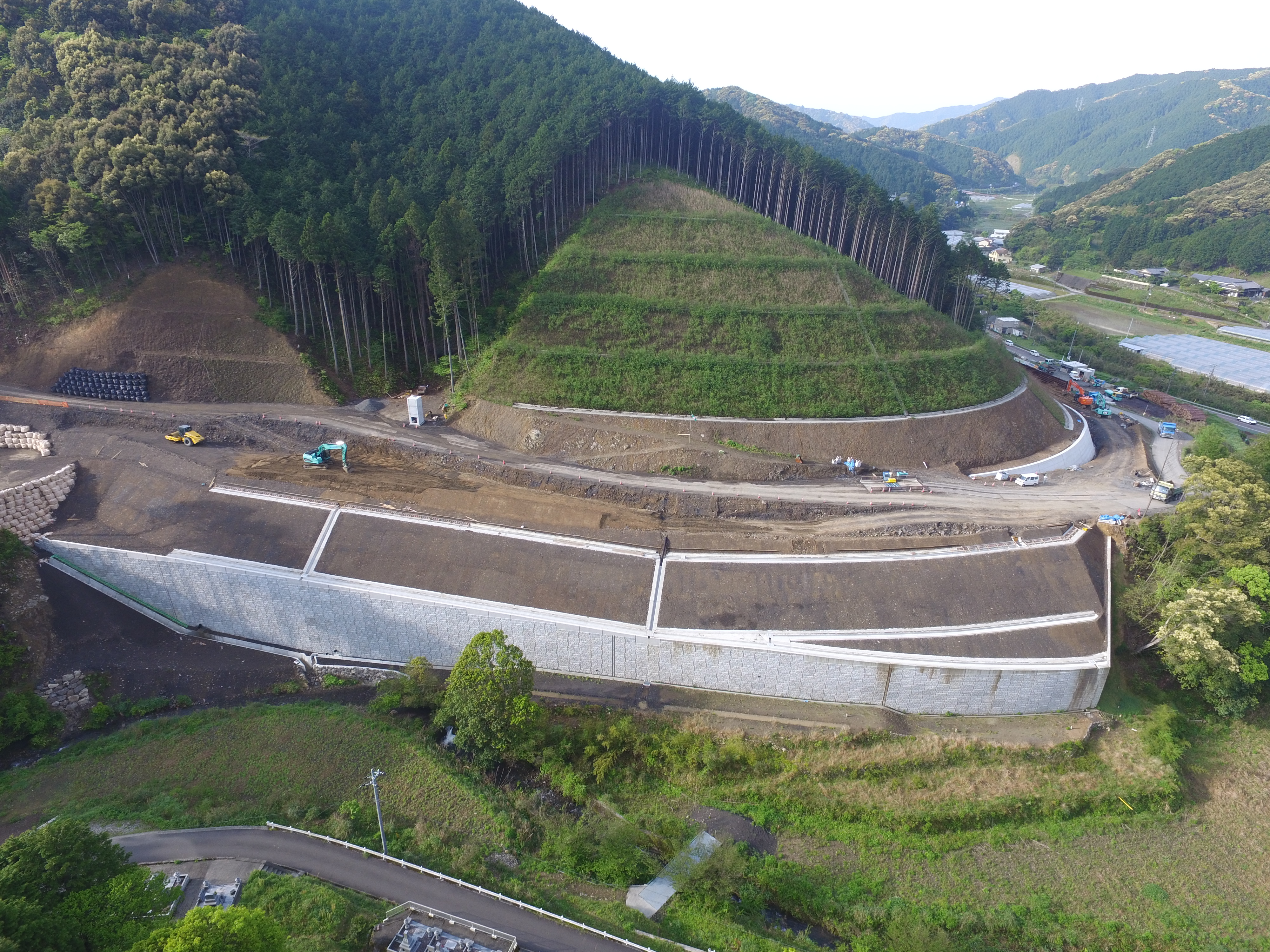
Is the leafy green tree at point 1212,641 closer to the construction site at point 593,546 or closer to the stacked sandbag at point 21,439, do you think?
the construction site at point 593,546

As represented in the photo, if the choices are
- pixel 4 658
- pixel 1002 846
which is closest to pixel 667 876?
pixel 1002 846

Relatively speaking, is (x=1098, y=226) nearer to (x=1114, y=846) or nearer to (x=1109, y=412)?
(x=1109, y=412)

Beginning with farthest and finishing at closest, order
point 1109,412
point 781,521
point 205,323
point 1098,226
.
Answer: point 1098,226, point 1109,412, point 205,323, point 781,521

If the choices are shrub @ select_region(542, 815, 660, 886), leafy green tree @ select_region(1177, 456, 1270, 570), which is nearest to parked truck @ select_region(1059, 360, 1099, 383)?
leafy green tree @ select_region(1177, 456, 1270, 570)

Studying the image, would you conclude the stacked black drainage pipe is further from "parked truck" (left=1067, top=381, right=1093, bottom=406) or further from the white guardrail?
"parked truck" (left=1067, top=381, right=1093, bottom=406)

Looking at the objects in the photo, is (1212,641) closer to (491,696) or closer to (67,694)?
(491,696)

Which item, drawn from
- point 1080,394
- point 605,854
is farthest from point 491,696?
point 1080,394
